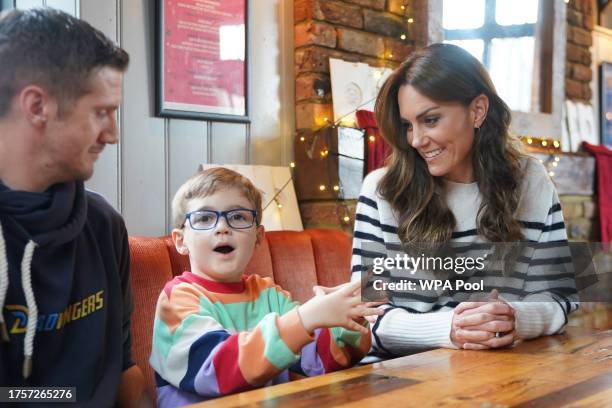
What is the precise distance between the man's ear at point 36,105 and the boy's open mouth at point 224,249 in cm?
56

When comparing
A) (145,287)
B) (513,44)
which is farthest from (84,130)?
(513,44)

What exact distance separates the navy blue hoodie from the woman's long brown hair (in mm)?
777

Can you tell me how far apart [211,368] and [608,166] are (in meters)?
3.89

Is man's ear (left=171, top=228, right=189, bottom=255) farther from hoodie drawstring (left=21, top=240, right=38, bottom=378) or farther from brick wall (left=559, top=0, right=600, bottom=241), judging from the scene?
brick wall (left=559, top=0, right=600, bottom=241)

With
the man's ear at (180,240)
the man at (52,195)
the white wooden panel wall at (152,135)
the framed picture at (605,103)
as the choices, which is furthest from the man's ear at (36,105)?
the framed picture at (605,103)

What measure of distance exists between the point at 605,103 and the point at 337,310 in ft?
13.6

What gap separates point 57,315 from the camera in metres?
1.07

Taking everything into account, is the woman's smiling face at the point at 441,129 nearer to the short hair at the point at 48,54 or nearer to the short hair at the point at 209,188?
the short hair at the point at 209,188

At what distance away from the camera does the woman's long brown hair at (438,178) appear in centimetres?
168

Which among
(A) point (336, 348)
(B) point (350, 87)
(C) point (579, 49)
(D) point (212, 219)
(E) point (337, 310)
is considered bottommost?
(A) point (336, 348)

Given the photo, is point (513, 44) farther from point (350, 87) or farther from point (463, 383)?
point (463, 383)

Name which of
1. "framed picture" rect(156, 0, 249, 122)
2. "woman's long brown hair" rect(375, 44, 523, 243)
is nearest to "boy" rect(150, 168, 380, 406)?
"woman's long brown hair" rect(375, 44, 523, 243)

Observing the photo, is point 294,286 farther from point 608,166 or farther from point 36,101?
point 608,166

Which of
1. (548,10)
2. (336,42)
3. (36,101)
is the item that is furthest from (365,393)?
(548,10)
